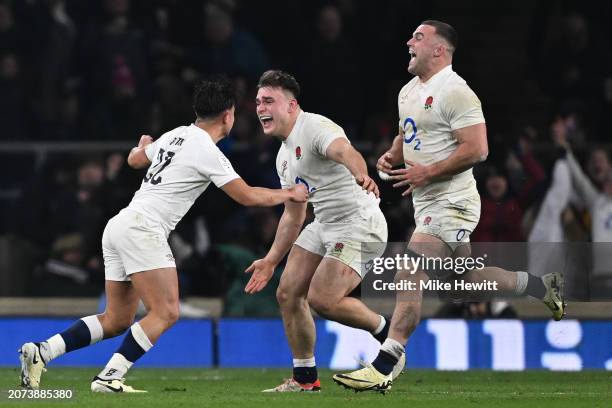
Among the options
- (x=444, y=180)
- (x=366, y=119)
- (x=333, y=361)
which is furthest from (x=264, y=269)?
(x=366, y=119)

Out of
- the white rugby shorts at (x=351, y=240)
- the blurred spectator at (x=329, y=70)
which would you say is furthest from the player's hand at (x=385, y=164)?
the blurred spectator at (x=329, y=70)

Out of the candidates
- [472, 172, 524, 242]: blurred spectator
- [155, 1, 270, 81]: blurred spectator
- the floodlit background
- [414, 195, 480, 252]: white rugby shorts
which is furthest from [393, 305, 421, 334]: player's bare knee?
[155, 1, 270, 81]: blurred spectator

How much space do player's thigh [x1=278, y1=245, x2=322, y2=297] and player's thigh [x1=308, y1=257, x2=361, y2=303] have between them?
0.30 feet

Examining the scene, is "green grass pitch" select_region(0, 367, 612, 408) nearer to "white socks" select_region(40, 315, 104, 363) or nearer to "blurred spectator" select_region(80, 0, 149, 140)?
"white socks" select_region(40, 315, 104, 363)

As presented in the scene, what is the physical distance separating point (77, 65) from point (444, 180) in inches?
324

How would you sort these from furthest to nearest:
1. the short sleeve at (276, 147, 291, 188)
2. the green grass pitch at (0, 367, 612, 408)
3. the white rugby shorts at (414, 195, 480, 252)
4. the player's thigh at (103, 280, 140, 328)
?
the short sleeve at (276, 147, 291, 188) < the white rugby shorts at (414, 195, 480, 252) < the player's thigh at (103, 280, 140, 328) < the green grass pitch at (0, 367, 612, 408)

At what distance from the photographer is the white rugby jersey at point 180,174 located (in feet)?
32.9

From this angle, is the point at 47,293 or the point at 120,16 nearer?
the point at 47,293

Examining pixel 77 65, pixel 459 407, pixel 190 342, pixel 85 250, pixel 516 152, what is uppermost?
pixel 77 65

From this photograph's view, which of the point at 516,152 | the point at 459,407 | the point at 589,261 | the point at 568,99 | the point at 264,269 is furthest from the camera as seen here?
the point at 568,99

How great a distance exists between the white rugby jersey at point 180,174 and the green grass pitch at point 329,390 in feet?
4.15

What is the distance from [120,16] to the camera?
1730 centimetres

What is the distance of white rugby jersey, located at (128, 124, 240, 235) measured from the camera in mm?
10031

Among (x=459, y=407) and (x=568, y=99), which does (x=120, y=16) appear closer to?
(x=568, y=99)
